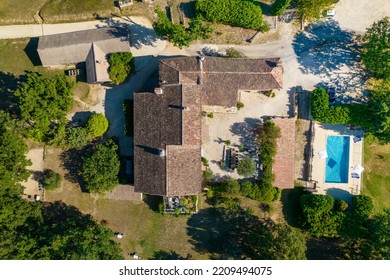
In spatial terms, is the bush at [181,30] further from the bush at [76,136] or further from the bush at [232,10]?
the bush at [76,136]

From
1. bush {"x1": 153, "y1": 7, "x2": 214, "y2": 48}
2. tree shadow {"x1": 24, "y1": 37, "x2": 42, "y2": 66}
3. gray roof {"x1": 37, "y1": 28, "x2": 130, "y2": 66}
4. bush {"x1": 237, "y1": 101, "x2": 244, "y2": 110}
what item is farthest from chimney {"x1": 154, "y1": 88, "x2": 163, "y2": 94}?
tree shadow {"x1": 24, "y1": 37, "x2": 42, "y2": 66}

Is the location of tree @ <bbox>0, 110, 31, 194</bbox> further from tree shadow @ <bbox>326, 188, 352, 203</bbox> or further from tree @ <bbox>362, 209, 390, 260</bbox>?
tree @ <bbox>362, 209, 390, 260</bbox>

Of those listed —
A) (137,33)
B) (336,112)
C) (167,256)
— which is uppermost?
(137,33)

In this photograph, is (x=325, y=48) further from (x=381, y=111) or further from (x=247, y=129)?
(x=247, y=129)

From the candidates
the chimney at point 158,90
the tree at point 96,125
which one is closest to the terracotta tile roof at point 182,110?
the chimney at point 158,90

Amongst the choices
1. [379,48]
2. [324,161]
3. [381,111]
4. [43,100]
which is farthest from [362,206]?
[43,100]

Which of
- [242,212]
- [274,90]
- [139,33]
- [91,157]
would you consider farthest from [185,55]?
[242,212]

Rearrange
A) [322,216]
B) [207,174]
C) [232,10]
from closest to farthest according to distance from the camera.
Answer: [232,10] < [322,216] < [207,174]
